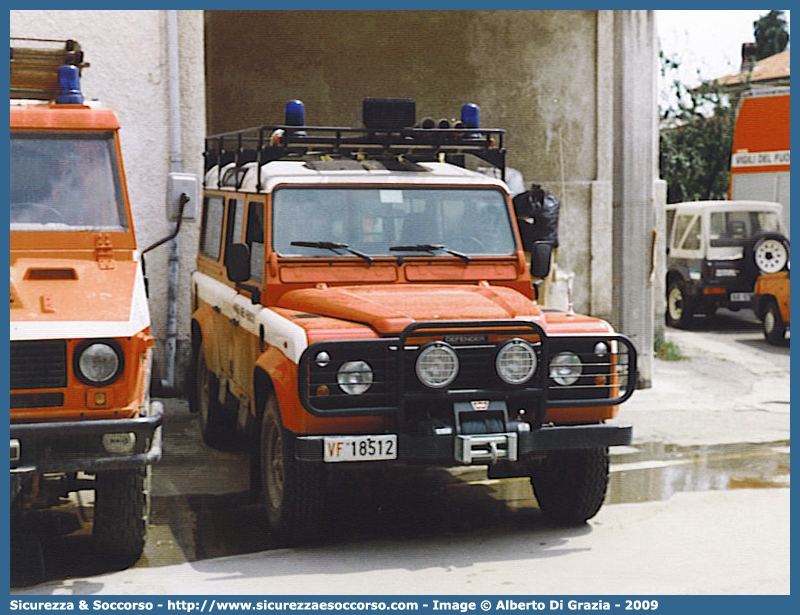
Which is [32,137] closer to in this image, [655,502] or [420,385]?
[420,385]

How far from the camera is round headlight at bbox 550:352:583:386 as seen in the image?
241 inches

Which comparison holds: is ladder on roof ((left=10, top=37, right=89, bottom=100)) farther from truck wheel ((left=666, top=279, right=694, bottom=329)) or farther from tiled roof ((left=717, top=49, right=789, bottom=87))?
tiled roof ((left=717, top=49, right=789, bottom=87))

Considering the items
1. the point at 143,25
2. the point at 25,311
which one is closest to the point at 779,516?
the point at 25,311

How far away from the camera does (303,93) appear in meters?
14.4

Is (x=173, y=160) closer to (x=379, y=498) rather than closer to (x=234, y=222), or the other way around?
(x=234, y=222)

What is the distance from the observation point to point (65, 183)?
21.2 feet

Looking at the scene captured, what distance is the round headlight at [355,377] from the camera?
5785 millimetres

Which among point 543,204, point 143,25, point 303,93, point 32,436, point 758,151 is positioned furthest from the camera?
point 758,151

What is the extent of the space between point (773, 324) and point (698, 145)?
39.0ft

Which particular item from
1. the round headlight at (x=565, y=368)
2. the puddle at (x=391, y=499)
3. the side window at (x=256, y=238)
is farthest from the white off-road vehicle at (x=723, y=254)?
the round headlight at (x=565, y=368)

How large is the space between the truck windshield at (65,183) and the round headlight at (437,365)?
2.03m

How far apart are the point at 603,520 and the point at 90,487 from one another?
2.99 metres

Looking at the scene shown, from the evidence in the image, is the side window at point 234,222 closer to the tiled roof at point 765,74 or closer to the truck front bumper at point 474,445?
the truck front bumper at point 474,445

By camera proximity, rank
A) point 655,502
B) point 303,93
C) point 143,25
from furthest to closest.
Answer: point 303,93 → point 143,25 → point 655,502
